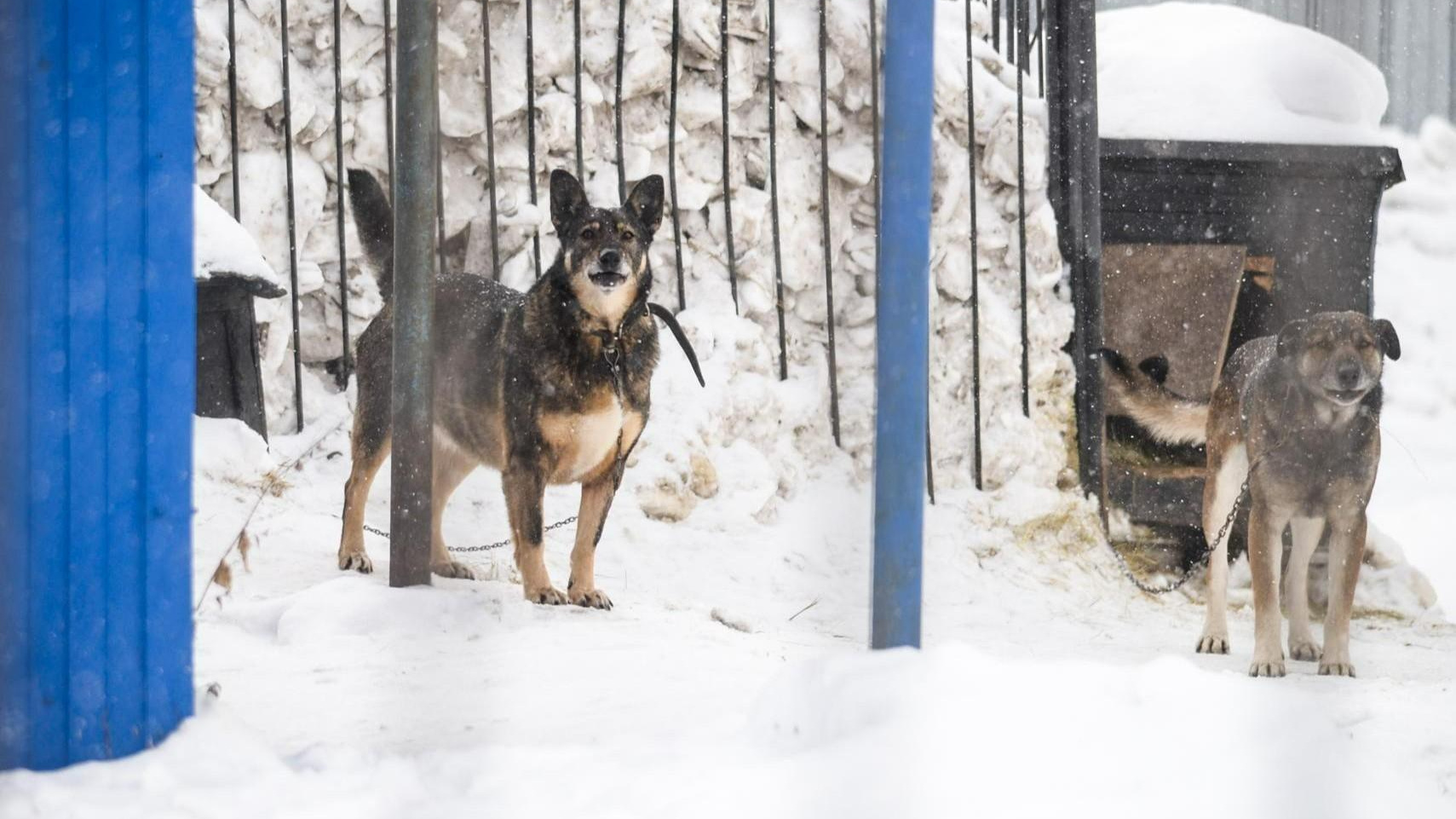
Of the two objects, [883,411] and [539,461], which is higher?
[883,411]

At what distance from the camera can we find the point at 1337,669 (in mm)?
3979

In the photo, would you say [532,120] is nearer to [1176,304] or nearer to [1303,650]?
[1176,304]

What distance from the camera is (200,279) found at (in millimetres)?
4453

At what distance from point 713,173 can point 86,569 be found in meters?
4.20

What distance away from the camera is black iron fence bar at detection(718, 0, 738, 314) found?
5734mm

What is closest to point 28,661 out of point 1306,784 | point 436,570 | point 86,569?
point 86,569

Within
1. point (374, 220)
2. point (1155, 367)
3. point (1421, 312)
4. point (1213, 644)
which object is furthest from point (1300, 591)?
point (1421, 312)

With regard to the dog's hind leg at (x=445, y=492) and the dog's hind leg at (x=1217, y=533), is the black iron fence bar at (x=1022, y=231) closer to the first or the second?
the dog's hind leg at (x=1217, y=533)

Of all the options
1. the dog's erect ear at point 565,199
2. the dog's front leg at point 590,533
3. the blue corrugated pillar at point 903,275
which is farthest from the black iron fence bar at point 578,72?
the blue corrugated pillar at point 903,275

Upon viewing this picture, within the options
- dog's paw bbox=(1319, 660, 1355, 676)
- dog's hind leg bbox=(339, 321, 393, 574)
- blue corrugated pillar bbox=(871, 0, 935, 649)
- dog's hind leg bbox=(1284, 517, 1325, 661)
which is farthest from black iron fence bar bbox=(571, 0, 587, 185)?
blue corrugated pillar bbox=(871, 0, 935, 649)

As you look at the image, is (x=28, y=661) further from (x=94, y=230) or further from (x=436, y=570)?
(x=436, y=570)

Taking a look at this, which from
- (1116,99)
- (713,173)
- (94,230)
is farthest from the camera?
(1116,99)

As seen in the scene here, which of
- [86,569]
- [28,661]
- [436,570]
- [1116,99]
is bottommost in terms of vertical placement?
[436,570]

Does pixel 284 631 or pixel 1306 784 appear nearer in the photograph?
pixel 1306 784
